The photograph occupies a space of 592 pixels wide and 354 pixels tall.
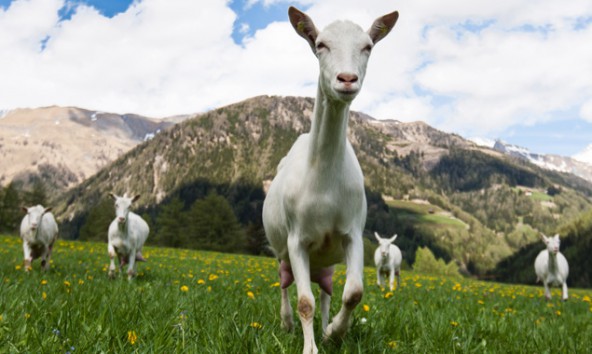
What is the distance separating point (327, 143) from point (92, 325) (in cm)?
244

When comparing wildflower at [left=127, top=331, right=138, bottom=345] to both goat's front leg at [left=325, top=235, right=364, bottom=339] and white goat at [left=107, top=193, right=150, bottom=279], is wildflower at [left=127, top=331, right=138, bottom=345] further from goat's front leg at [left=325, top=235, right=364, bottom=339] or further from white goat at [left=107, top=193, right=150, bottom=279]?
white goat at [left=107, top=193, right=150, bottom=279]

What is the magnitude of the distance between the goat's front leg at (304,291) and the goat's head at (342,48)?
52.5 inches

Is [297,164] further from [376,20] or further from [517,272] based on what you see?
[517,272]

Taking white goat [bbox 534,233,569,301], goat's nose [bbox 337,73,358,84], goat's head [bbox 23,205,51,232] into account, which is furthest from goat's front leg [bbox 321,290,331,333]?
white goat [bbox 534,233,569,301]

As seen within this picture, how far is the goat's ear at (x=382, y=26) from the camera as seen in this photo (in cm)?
362

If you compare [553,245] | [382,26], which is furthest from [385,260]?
[382,26]

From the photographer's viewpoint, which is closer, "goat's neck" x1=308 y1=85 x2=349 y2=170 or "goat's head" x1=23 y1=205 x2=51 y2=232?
"goat's neck" x1=308 y1=85 x2=349 y2=170

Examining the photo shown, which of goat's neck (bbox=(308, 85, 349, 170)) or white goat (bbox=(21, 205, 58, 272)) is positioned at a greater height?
goat's neck (bbox=(308, 85, 349, 170))

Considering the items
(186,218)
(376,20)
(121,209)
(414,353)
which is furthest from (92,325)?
(186,218)

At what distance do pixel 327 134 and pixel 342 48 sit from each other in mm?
739

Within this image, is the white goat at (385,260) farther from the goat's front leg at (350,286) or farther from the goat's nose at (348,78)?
the goat's nose at (348,78)

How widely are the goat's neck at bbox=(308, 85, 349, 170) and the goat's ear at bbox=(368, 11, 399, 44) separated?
0.62 metres

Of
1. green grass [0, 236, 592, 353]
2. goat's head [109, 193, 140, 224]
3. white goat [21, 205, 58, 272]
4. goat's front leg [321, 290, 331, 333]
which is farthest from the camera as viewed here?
white goat [21, 205, 58, 272]

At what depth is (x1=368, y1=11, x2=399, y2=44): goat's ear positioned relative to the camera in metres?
3.62
